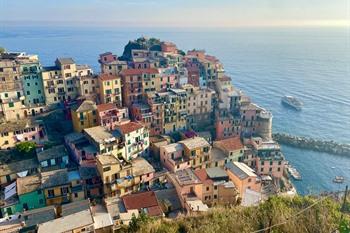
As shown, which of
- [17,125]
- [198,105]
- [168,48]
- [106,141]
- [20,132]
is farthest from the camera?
[168,48]

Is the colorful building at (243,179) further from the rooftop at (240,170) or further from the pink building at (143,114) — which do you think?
the pink building at (143,114)

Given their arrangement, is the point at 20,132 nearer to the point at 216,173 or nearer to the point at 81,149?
the point at 81,149

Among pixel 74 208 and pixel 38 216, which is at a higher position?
pixel 38 216

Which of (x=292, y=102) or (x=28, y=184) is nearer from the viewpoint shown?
(x=28, y=184)

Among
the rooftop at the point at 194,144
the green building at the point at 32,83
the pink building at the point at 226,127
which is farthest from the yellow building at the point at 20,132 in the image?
the pink building at the point at 226,127

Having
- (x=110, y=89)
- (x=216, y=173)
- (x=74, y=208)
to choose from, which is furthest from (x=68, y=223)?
(x=110, y=89)

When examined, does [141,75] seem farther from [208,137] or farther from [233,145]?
[233,145]

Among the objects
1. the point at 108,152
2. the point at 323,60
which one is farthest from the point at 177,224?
the point at 323,60
